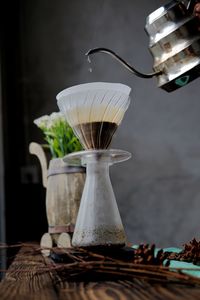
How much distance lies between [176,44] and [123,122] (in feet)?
3.43

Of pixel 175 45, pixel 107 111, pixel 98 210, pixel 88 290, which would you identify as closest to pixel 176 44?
pixel 175 45

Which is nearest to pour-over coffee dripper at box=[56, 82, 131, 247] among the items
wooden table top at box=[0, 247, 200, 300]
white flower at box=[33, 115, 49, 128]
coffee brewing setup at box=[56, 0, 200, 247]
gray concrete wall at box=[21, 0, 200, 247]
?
coffee brewing setup at box=[56, 0, 200, 247]

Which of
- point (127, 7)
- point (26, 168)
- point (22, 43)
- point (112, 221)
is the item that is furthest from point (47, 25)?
point (112, 221)

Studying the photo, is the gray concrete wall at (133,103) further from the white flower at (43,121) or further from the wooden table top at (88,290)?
the wooden table top at (88,290)

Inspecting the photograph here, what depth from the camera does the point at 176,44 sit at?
1.00 meters

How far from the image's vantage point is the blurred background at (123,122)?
1867mm

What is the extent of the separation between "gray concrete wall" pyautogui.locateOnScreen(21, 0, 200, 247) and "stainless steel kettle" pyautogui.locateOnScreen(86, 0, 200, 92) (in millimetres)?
833

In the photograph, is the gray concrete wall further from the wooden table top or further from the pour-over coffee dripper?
the wooden table top

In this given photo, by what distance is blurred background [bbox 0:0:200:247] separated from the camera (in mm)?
1867

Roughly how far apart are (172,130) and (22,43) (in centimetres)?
94

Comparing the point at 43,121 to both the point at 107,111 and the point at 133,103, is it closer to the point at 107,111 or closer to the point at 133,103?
the point at 133,103

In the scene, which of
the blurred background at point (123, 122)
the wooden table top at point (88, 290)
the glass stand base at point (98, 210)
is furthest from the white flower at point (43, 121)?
the wooden table top at point (88, 290)

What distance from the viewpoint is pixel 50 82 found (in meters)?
2.25

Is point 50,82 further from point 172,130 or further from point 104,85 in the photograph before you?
point 104,85
